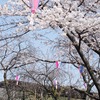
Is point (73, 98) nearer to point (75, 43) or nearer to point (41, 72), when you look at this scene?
point (41, 72)

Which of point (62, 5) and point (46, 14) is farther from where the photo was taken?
point (62, 5)

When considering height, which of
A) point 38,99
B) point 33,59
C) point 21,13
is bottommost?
point 38,99

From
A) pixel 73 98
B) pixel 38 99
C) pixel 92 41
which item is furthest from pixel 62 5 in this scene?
pixel 73 98

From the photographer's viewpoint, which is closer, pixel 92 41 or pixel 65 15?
pixel 65 15

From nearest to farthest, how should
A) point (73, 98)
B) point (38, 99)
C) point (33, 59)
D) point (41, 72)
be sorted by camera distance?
point (33, 59) < point (41, 72) < point (38, 99) < point (73, 98)

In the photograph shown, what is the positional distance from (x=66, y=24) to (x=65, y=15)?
18cm

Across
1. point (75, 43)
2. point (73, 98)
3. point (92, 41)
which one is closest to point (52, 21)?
point (75, 43)

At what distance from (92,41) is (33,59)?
7.92 ft

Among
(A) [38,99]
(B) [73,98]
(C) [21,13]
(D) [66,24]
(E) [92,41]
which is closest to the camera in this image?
(D) [66,24]

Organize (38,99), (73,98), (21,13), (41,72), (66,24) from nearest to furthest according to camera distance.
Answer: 1. (66,24)
2. (21,13)
3. (41,72)
4. (38,99)
5. (73,98)

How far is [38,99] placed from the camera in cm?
2255

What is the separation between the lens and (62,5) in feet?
19.5

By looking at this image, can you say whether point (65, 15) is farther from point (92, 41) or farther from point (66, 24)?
point (92, 41)

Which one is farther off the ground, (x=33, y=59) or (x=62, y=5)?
(x=62, y=5)
